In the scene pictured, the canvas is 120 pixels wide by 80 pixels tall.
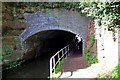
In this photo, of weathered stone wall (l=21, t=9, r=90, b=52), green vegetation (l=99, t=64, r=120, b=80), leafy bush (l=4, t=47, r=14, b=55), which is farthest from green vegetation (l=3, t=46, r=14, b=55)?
green vegetation (l=99, t=64, r=120, b=80)

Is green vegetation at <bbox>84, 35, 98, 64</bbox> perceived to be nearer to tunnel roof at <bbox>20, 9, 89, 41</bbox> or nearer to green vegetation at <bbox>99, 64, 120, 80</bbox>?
tunnel roof at <bbox>20, 9, 89, 41</bbox>

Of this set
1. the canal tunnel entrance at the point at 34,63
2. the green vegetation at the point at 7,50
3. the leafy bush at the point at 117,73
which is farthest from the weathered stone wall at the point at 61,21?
the leafy bush at the point at 117,73

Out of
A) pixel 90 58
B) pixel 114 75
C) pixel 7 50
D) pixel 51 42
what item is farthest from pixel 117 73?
pixel 51 42

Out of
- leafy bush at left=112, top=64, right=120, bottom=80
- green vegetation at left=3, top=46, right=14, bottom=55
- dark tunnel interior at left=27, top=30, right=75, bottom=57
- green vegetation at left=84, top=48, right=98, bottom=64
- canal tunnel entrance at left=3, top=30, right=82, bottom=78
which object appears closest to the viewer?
leafy bush at left=112, top=64, right=120, bottom=80

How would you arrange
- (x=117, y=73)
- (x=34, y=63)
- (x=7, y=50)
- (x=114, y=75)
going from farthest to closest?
(x=34, y=63) < (x=7, y=50) < (x=114, y=75) < (x=117, y=73)

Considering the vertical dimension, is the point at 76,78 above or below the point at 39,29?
below

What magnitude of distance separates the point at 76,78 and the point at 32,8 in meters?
7.30

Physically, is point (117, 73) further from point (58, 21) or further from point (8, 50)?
point (8, 50)

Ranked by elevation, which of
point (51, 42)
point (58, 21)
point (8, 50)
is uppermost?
point (58, 21)

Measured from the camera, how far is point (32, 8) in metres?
15.4

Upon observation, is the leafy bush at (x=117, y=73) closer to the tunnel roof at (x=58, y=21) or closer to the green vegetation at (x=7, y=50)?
the tunnel roof at (x=58, y=21)

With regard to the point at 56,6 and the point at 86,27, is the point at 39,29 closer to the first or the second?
the point at 56,6

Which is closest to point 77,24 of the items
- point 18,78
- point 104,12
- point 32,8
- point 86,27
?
point 86,27

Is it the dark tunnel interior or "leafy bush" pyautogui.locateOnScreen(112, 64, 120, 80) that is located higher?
"leafy bush" pyautogui.locateOnScreen(112, 64, 120, 80)
